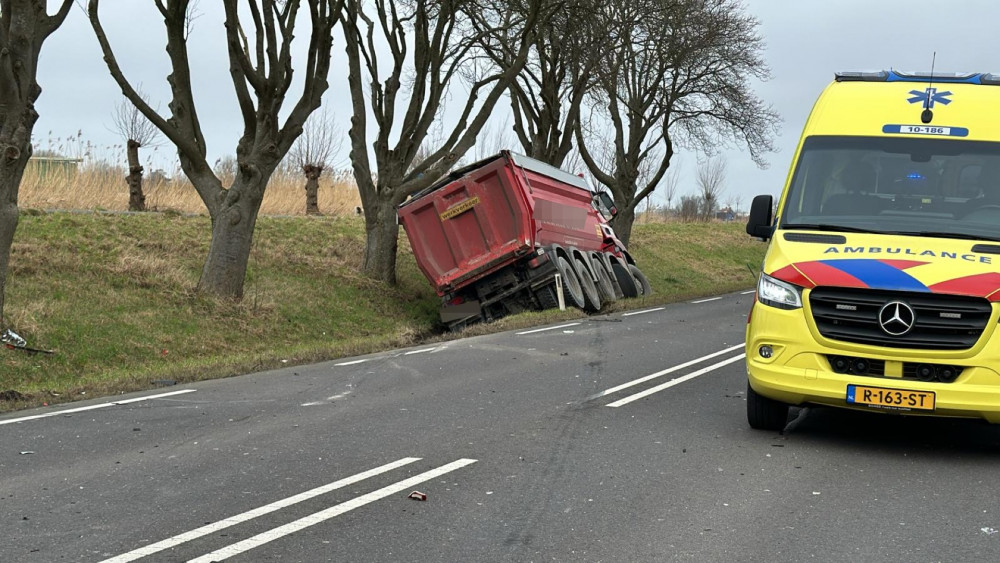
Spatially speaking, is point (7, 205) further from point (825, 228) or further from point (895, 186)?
point (895, 186)

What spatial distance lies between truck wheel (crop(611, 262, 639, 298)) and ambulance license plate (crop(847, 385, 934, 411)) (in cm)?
1839

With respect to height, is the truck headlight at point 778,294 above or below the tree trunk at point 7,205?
below

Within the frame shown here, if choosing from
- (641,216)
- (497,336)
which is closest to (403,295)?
(497,336)

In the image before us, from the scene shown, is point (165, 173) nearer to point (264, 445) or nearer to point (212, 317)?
A: point (212, 317)

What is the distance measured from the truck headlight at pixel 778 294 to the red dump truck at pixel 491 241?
11413mm

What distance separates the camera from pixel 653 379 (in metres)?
11.1

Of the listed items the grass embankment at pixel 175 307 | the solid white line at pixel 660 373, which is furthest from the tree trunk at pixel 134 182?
the solid white line at pixel 660 373

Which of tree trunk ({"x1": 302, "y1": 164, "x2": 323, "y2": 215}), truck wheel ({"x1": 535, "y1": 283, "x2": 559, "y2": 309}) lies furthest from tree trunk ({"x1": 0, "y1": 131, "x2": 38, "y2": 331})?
tree trunk ({"x1": 302, "y1": 164, "x2": 323, "y2": 215})

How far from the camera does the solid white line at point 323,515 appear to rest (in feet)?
16.7

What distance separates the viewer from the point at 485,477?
6.64 meters

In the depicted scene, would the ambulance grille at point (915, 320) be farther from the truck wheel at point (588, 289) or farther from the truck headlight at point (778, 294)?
the truck wheel at point (588, 289)

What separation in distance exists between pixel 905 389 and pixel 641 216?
52.1 metres

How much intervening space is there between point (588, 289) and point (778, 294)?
13.8 meters

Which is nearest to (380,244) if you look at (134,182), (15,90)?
(134,182)
